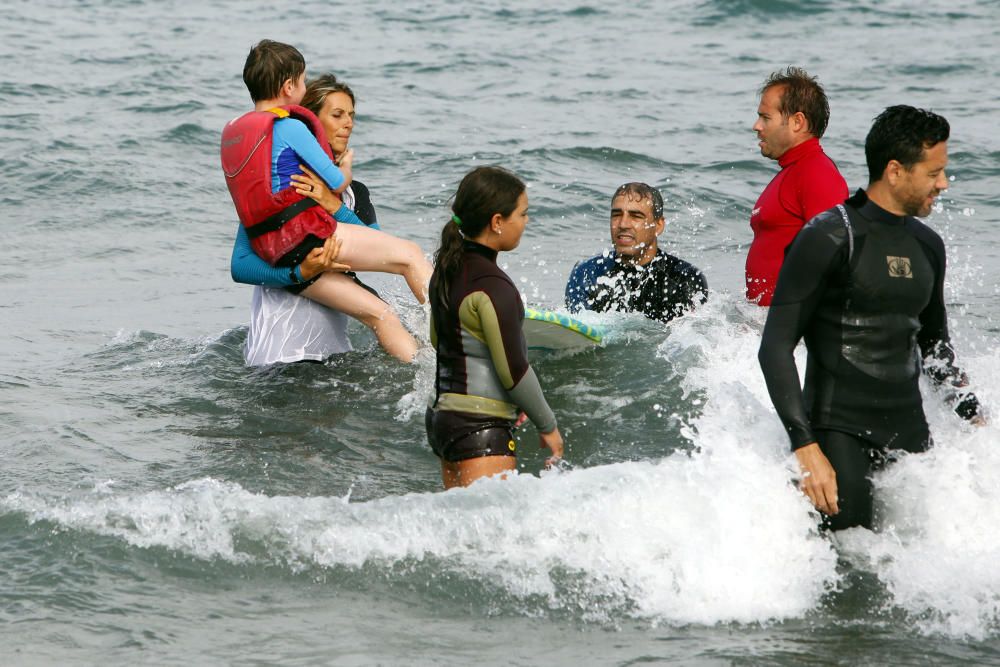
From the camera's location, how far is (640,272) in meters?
8.09

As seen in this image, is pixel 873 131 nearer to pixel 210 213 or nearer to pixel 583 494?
pixel 583 494

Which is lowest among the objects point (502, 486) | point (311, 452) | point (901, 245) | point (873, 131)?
point (311, 452)

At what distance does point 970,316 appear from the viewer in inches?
388

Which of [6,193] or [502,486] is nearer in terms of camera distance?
[502,486]

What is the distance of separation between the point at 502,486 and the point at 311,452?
1.97 metres

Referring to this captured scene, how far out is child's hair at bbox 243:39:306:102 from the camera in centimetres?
727

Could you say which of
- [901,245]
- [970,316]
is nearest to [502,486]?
[901,245]

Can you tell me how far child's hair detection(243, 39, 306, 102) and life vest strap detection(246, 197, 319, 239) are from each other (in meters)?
0.63

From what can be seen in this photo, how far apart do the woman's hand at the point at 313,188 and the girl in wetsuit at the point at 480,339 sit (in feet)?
7.19

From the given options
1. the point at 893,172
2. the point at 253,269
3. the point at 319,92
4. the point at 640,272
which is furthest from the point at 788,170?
the point at 253,269

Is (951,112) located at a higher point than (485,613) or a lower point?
higher

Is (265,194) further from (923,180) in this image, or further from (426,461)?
(923,180)

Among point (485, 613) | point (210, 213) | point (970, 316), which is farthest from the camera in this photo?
point (210, 213)

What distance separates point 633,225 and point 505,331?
2961mm
